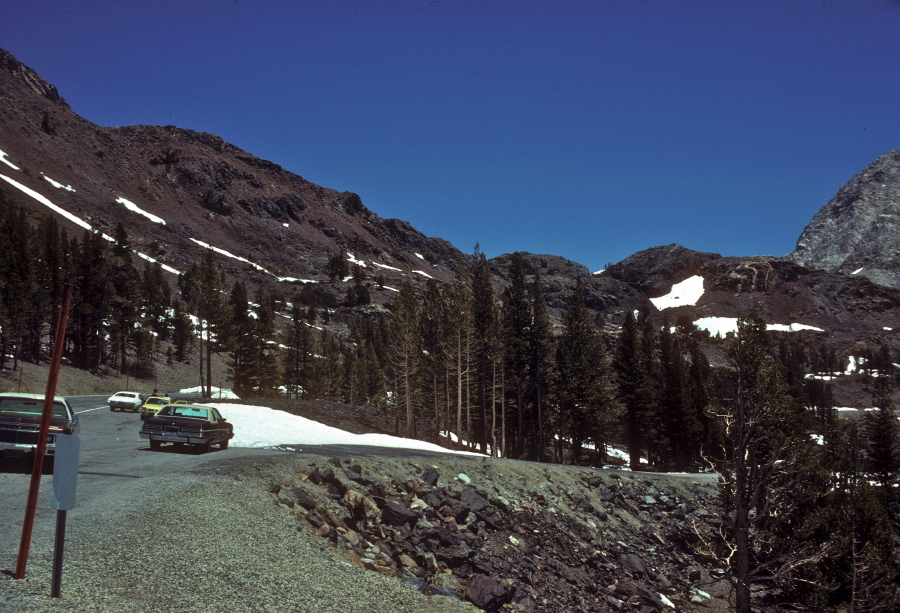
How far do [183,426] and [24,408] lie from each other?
545cm


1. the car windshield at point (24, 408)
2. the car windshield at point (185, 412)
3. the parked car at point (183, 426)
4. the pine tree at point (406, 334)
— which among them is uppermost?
the pine tree at point (406, 334)

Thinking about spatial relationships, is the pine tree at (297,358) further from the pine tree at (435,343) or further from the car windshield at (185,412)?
the car windshield at (185,412)

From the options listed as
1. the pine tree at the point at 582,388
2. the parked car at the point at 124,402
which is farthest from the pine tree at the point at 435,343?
the parked car at the point at 124,402

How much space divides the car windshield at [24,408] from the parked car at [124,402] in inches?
997

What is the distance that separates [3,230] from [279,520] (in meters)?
71.2

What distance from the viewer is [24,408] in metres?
12.2

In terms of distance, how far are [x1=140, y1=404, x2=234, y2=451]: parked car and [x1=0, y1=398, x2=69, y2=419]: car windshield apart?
4660 mm

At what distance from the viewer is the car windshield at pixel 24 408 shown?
39.1 feet

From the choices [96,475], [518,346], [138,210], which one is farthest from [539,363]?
[138,210]

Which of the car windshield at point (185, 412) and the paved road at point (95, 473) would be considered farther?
the car windshield at point (185, 412)

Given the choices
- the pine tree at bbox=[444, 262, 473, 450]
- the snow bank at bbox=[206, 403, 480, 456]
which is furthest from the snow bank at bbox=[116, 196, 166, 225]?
the snow bank at bbox=[206, 403, 480, 456]

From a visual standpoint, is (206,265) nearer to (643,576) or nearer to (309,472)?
(309,472)

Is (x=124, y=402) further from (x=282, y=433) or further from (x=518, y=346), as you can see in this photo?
(x=518, y=346)

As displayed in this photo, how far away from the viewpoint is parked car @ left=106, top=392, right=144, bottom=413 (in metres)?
35.0
